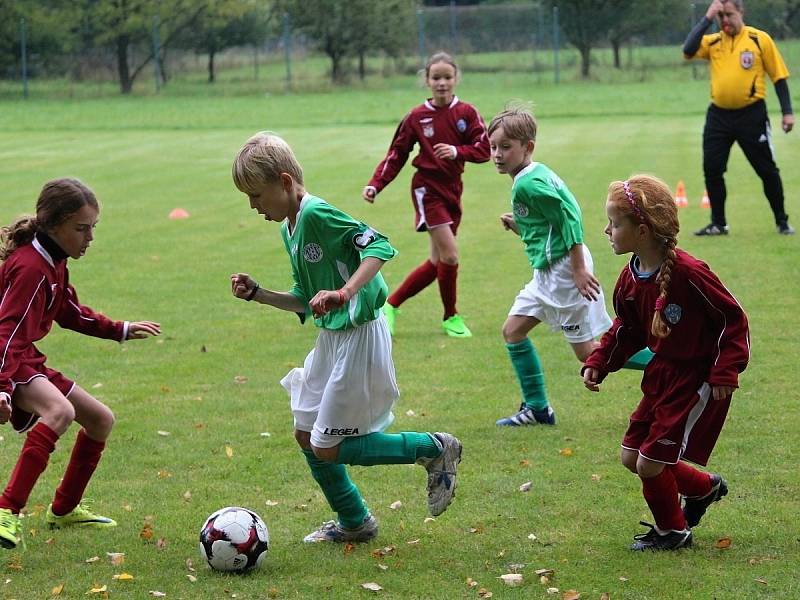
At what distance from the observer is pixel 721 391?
459 centimetres

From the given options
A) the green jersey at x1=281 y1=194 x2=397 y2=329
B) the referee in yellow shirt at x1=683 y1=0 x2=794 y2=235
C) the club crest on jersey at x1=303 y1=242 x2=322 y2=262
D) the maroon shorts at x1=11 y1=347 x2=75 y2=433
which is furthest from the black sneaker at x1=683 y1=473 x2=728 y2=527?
the referee in yellow shirt at x1=683 y1=0 x2=794 y2=235

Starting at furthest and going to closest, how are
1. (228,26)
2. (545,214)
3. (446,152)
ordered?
1. (228,26)
2. (446,152)
3. (545,214)

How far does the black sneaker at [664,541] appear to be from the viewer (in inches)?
196

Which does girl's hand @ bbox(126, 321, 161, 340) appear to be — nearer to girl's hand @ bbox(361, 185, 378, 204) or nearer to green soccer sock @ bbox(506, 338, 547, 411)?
green soccer sock @ bbox(506, 338, 547, 411)

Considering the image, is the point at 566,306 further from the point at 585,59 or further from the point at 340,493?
the point at 585,59

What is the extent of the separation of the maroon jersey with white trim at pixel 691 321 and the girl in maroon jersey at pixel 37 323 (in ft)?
7.17

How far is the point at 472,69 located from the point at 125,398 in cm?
4126

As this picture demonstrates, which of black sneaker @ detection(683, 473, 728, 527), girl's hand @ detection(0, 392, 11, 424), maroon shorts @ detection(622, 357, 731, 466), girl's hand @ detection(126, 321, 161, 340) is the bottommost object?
black sneaker @ detection(683, 473, 728, 527)

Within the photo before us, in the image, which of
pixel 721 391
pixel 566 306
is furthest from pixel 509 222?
pixel 721 391

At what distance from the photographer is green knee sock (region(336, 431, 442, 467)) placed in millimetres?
5082

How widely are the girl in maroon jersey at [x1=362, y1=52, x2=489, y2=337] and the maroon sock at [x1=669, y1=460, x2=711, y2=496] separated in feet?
14.4

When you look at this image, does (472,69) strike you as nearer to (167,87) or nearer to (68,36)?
(167,87)

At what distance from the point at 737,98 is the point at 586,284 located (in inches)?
294

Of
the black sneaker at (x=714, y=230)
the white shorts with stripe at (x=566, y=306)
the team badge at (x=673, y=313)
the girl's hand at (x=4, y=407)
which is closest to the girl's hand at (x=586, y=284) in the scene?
the white shorts with stripe at (x=566, y=306)
